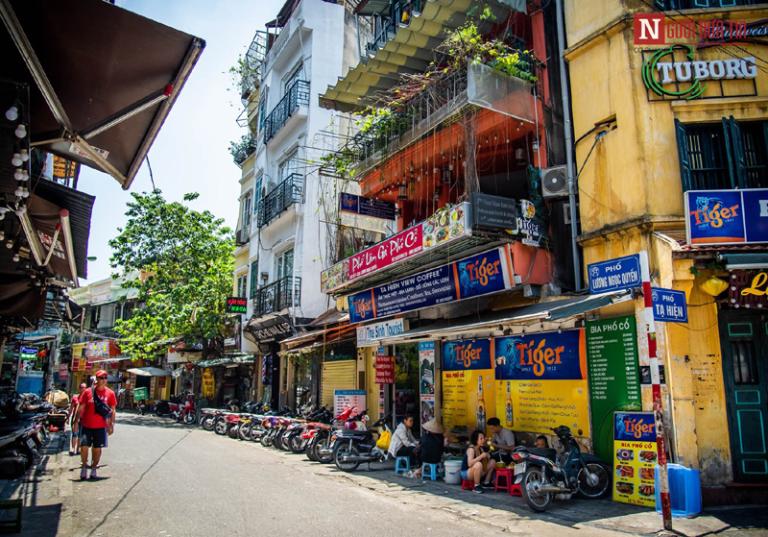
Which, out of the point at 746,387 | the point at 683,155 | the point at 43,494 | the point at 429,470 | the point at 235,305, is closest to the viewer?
the point at 43,494

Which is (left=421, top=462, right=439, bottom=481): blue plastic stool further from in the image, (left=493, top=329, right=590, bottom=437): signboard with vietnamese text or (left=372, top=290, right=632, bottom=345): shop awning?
(left=372, top=290, right=632, bottom=345): shop awning

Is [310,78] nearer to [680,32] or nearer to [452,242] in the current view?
[452,242]

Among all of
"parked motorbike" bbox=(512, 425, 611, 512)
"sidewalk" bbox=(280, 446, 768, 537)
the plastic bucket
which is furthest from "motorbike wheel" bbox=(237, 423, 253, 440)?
"parked motorbike" bbox=(512, 425, 611, 512)

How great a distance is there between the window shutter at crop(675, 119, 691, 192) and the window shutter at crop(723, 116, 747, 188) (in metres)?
0.62

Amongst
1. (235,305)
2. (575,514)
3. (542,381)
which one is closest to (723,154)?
(542,381)

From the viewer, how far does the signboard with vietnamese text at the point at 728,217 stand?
8188 millimetres

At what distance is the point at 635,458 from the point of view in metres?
8.12

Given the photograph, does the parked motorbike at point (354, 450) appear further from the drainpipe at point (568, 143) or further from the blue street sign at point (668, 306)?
the blue street sign at point (668, 306)

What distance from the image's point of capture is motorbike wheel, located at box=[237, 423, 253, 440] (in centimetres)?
1780

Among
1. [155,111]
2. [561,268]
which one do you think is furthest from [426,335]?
[155,111]

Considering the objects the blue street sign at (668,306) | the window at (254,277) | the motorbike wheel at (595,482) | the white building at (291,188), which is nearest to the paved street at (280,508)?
the motorbike wheel at (595,482)

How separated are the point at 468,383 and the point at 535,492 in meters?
5.26

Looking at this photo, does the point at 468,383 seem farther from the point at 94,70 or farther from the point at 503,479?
the point at 94,70

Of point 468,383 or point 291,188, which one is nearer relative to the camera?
point 468,383
